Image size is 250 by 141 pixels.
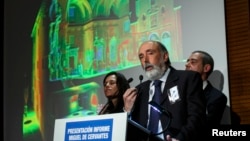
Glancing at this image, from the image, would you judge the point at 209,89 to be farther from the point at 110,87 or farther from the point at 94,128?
the point at 94,128

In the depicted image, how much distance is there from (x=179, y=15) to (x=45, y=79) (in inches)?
65.7

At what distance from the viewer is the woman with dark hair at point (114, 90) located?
387cm

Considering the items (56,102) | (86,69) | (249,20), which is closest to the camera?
(249,20)

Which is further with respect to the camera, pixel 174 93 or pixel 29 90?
pixel 29 90

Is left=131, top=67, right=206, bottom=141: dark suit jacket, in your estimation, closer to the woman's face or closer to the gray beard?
the gray beard

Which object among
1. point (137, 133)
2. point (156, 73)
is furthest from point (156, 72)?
point (137, 133)

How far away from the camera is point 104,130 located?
7.57ft

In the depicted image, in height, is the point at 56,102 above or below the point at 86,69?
below

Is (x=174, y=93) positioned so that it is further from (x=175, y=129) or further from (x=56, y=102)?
(x=56, y=102)

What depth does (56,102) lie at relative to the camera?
4.48 metres

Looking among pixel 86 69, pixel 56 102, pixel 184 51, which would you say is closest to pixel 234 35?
pixel 184 51

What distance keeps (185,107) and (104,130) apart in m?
1.17

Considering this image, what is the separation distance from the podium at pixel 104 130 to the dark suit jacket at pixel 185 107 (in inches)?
38.0

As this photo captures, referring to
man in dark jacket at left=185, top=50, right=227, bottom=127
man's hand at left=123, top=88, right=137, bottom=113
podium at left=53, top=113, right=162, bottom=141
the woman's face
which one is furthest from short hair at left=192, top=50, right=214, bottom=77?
podium at left=53, top=113, right=162, bottom=141
